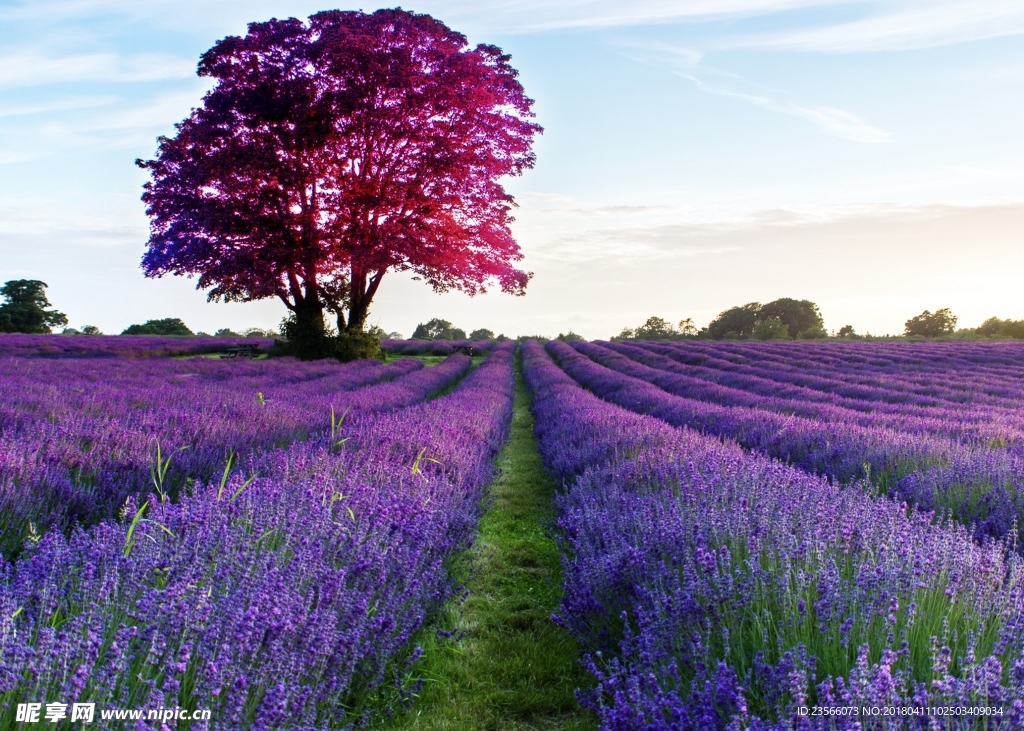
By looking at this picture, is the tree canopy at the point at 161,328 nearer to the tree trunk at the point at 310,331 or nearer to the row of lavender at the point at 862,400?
the tree trunk at the point at 310,331

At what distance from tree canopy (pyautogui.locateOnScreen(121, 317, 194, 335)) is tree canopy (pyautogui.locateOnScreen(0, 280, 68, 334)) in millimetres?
3562

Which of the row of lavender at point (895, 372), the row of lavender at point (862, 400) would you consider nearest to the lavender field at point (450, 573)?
the row of lavender at point (862, 400)

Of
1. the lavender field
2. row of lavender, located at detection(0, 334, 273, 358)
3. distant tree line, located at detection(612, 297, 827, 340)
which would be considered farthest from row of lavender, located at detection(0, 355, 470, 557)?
distant tree line, located at detection(612, 297, 827, 340)

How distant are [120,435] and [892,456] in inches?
218

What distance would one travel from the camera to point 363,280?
68.9ft

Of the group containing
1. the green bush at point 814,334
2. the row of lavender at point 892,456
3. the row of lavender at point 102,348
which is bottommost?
the row of lavender at point 892,456

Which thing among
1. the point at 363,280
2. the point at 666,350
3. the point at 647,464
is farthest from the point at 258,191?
the point at 647,464

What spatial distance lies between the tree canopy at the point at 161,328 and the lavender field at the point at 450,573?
35.5 meters

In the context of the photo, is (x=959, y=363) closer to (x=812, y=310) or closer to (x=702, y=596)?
(x=702, y=596)

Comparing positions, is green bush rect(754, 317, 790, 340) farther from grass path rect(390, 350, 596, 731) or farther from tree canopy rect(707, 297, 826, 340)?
grass path rect(390, 350, 596, 731)

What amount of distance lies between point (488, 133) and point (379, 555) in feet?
60.7

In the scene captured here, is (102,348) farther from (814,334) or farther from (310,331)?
(814,334)

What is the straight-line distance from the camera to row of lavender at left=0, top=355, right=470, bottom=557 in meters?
4.09

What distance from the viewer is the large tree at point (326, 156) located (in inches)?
709
